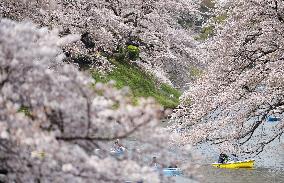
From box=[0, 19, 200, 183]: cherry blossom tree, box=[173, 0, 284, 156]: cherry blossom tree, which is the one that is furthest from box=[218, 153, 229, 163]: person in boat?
box=[0, 19, 200, 183]: cherry blossom tree

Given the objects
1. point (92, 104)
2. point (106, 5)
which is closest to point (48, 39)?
point (92, 104)

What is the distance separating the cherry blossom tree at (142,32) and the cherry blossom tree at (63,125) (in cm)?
1975

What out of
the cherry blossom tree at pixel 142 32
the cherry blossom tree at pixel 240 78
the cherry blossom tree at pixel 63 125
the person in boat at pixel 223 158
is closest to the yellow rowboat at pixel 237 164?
the person in boat at pixel 223 158

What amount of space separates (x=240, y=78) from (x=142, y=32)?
61.1 feet

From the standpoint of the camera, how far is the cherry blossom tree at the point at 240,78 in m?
14.3

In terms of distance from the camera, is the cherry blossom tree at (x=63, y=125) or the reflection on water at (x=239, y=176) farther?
the reflection on water at (x=239, y=176)

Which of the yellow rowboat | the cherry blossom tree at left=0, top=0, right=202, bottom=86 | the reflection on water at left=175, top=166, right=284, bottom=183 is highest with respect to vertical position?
the cherry blossom tree at left=0, top=0, right=202, bottom=86

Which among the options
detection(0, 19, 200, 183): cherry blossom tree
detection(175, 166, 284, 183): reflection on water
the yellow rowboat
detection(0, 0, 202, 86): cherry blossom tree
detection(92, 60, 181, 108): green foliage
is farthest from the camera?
detection(92, 60, 181, 108): green foliage

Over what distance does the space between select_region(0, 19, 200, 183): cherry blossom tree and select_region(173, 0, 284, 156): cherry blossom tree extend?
9.93 meters

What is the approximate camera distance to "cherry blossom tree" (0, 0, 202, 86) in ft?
A: 84.7

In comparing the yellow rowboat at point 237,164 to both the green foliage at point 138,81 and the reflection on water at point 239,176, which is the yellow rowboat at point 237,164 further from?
the green foliage at point 138,81

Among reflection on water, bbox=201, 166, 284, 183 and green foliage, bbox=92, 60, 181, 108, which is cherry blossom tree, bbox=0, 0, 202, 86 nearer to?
green foliage, bbox=92, 60, 181, 108

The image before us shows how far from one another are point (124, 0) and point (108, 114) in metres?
28.6

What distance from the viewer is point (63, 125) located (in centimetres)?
443
